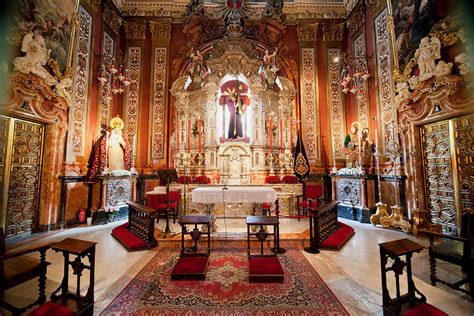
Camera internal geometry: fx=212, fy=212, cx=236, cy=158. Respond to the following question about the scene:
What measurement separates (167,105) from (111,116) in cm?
218

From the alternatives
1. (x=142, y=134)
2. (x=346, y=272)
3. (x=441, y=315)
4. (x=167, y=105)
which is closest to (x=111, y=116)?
(x=142, y=134)

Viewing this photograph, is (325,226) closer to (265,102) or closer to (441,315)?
(441,315)

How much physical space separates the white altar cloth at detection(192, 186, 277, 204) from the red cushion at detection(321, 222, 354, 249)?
1.48 metres

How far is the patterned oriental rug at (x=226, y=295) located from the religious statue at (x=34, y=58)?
213 inches

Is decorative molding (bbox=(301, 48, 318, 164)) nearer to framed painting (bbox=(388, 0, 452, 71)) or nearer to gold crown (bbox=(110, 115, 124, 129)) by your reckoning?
framed painting (bbox=(388, 0, 452, 71))

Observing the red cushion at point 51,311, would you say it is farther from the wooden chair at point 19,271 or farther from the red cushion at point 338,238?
the red cushion at point 338,238

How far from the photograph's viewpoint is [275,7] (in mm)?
9070

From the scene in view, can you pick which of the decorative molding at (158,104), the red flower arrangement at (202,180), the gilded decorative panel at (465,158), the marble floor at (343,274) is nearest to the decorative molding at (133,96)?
the decorative molding at (158,104)

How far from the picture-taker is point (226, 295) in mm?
2867

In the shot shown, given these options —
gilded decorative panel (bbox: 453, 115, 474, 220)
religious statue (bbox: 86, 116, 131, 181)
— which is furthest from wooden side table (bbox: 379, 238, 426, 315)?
religious statue (bbox: 86, 116, 131, 181)

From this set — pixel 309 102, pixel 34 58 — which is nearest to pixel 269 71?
pixel 309 102

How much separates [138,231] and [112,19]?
27.7 feet

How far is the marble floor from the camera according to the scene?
2.68m

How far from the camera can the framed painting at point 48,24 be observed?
492 cm
